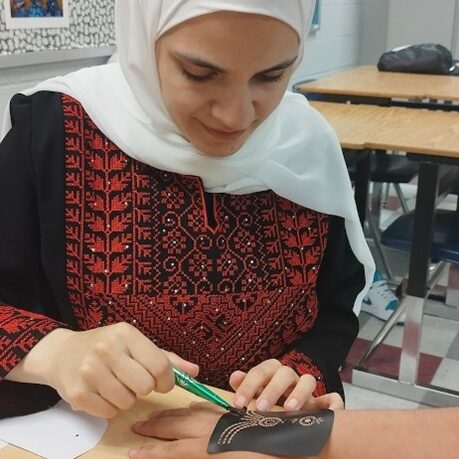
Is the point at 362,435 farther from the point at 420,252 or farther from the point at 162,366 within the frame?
the point at 420,252

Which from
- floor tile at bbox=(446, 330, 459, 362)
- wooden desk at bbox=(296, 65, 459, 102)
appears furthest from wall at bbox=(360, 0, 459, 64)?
floor tile at bbox=(446, 330, 459, 362)

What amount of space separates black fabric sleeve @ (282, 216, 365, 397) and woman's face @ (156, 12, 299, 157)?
289 millimetres

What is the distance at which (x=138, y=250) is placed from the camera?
3.10 ft

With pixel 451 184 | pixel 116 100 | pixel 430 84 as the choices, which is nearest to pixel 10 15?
pixel 116 100

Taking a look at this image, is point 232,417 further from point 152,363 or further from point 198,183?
point 198,183

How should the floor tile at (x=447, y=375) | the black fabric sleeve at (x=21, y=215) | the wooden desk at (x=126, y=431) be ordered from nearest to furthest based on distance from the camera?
the wooden desk at (x=126, y=431) < the black fabric sleeve at (x=21, y=215) < the floor tile at (x=447, y=375)

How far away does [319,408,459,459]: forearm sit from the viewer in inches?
28.5

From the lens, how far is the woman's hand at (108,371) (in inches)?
28.0

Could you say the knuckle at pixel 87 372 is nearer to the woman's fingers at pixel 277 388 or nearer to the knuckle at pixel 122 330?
the knuckle at pixel 122 330

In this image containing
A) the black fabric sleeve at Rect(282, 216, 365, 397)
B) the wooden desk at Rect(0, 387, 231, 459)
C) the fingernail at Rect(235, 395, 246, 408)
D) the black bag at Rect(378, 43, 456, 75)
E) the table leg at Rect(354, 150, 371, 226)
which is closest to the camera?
the wooden desk at Rect(0, 387, 231, 459)

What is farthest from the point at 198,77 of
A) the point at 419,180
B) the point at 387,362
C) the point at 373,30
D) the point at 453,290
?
the point at 373,30

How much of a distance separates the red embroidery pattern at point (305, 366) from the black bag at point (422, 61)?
125 inches

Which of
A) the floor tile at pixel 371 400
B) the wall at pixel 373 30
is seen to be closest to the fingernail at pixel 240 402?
the floor tile at pixel 371 400

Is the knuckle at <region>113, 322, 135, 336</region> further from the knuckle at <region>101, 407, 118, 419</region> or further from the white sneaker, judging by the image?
the white sneaker
